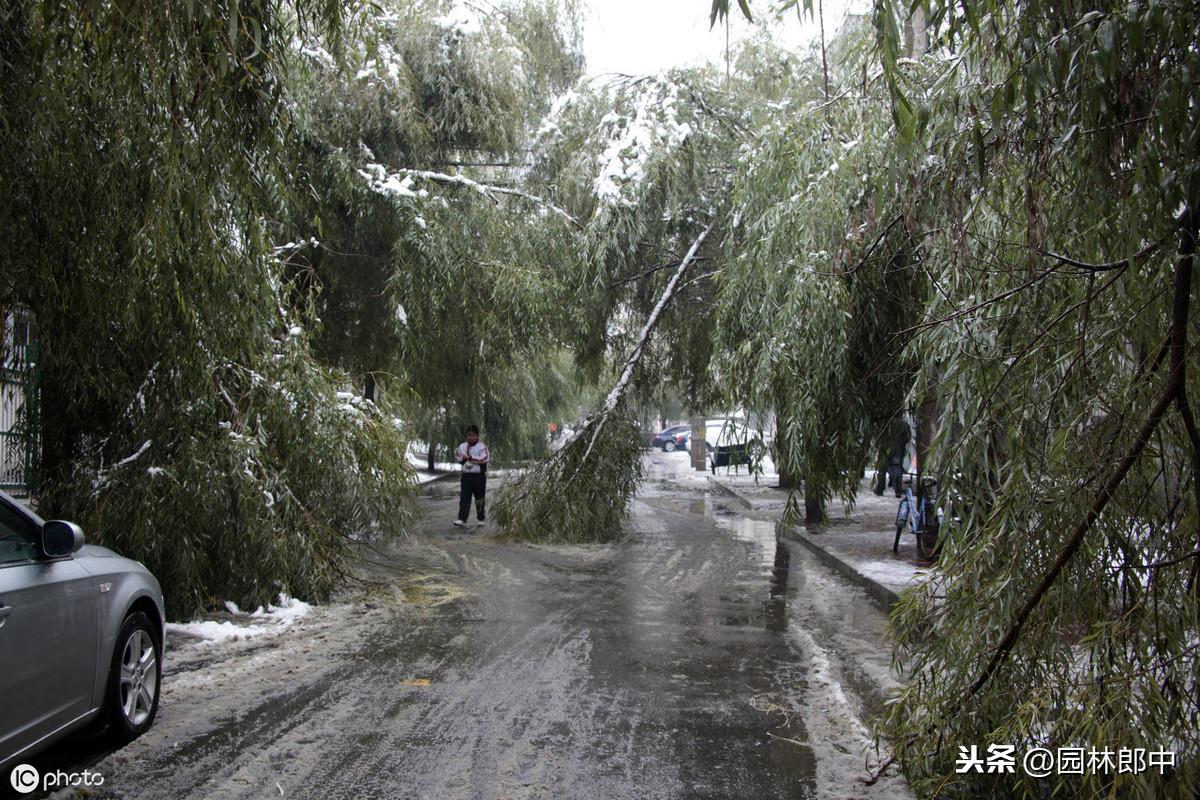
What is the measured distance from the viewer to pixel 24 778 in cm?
431

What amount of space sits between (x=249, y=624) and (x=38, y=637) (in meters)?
4.14

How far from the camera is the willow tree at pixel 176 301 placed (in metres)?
5.49

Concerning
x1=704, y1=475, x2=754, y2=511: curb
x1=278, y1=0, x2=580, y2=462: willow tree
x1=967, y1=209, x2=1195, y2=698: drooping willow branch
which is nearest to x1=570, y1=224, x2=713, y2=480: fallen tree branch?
x1=278, y1=0, x2=580, y2=462: willow tree

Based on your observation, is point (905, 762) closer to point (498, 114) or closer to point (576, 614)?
point (576, 614)

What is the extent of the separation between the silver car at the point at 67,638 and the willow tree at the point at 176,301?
190 cm

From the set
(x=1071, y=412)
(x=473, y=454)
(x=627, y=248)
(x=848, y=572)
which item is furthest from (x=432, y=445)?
(x=1071, y=412)

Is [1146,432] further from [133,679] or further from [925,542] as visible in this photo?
[925,542]

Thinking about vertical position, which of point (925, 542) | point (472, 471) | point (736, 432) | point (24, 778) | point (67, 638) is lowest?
point (24, 778)

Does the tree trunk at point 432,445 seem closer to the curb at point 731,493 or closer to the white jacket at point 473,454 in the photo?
the curb at point 731,493

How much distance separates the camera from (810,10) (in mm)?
3768

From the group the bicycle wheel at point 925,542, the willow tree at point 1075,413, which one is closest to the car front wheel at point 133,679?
the willow tree at point 1075,413

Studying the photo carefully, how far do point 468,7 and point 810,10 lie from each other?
1278 centimetres

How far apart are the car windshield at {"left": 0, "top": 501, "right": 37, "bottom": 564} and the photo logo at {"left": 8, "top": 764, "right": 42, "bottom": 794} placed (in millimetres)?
898

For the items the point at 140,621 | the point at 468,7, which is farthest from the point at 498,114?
the point at 140,621
